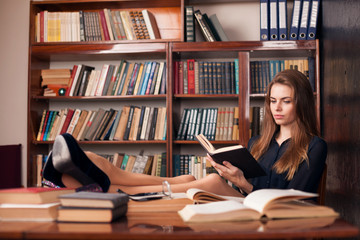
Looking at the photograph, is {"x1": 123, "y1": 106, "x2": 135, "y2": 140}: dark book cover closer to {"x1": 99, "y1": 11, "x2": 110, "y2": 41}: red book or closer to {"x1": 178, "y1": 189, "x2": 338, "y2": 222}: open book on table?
{"x1": 99, "y1": 11, "x2": 110, "y2": 41}: red book

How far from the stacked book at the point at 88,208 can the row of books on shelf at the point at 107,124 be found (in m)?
2.39

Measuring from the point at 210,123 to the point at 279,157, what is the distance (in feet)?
4.16

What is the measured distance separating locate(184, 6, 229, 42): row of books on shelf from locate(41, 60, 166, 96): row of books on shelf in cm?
33

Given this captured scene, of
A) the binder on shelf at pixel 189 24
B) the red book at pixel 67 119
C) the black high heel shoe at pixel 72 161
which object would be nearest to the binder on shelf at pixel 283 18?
the binder on shelf at pixel 189 24

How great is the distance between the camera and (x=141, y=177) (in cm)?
168

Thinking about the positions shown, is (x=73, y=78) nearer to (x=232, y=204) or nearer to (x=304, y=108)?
(x=304, y=108)

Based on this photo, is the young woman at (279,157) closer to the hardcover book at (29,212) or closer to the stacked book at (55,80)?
the hardcover book at (29,212)

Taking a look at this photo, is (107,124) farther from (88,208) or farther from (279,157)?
(88,208)

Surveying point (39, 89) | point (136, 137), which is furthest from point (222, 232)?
point (39, 89)

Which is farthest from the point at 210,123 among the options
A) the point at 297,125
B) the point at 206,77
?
the point at 297,125

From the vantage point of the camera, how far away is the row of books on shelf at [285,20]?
11.1 ft

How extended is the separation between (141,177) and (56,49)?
2.22m

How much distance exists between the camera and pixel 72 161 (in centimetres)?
129

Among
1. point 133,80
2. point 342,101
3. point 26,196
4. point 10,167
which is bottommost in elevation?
point 10,167
